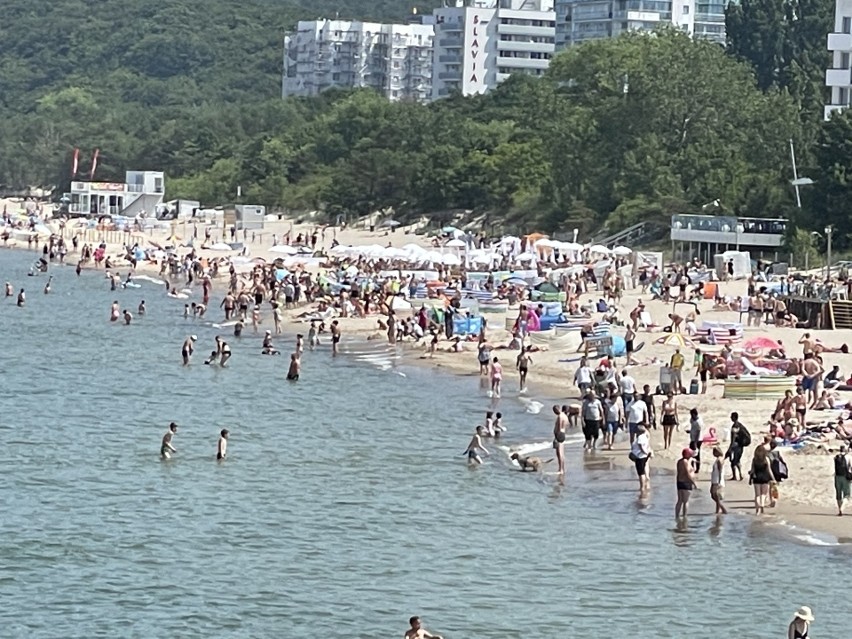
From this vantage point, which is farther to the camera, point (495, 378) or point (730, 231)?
point (730, 231)

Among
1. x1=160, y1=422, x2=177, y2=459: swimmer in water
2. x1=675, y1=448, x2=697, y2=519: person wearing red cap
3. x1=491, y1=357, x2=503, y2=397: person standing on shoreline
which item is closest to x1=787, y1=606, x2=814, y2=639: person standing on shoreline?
x1=675, y1=448, x2=697, y2=519: person wearing red cap

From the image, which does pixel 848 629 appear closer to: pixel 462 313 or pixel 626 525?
pixel 626 525

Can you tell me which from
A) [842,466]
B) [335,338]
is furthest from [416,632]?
[335,338]

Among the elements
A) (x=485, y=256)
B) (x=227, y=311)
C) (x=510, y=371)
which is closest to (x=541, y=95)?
(x=485, y=256)

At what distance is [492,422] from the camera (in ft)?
116

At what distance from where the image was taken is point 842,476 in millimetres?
26625

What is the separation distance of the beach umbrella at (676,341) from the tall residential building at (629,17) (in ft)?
361

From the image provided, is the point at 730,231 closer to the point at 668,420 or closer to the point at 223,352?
the point at 223,352

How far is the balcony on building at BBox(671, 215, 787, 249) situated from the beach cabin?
191 feet

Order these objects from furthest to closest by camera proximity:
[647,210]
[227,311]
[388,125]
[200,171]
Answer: [200,171] < [388,125] < [647,210] < [227,311]

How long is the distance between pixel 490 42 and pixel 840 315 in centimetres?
13045

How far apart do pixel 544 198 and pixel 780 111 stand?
14263 millimetres

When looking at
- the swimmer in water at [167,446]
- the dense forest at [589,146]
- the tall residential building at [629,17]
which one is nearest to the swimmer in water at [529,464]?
the swimmer in water at [167,446]

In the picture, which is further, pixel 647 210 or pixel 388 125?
pixel 388 125
